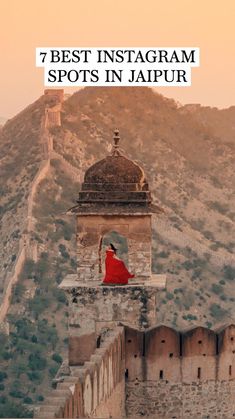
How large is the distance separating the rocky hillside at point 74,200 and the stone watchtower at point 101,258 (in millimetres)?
43389

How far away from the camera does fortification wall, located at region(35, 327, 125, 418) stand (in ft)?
77.9

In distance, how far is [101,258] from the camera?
31.3m

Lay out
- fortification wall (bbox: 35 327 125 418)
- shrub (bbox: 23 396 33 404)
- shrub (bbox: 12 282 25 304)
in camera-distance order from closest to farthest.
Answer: fortification wall (bbox: 35 327 125 418) < shrub (bbox: 23 396 33 404) < shrub (bbox: 12 282 25 304)

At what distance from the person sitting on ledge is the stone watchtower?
0.37 feet

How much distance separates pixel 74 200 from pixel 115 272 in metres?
71.5

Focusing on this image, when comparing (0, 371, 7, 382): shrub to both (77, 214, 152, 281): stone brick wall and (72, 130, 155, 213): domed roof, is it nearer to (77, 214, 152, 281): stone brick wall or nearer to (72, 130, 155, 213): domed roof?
(77, 214, 152, 281): stone brick wall

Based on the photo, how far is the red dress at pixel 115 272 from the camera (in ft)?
101

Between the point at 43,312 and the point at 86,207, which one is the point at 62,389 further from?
the point at 43,312

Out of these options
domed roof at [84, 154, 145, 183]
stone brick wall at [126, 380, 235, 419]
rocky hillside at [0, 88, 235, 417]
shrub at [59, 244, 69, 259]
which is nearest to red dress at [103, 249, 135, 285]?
domed roof at [84, 154, 145, 183]

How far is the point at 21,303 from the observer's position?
94875mm

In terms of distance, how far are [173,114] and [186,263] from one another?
35.6 m

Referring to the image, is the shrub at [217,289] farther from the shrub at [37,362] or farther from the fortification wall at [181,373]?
the fortification wall at [181,373]

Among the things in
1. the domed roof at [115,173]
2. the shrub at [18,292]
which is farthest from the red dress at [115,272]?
the shrub at [18,292]

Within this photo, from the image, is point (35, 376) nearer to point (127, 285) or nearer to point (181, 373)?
point (127, 285)
